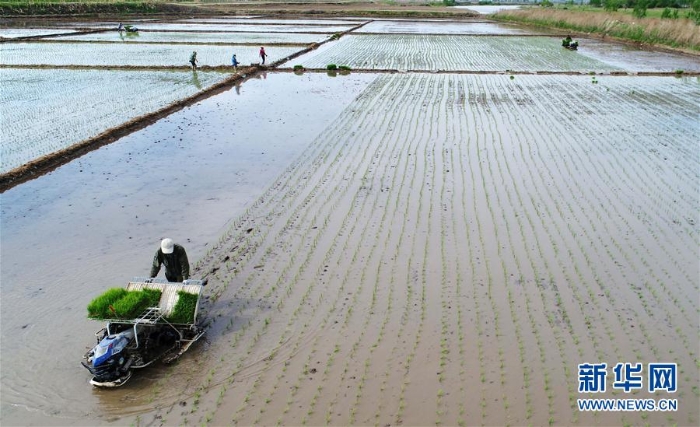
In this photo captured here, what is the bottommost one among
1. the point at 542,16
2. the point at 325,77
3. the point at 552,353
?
the point at 552,353

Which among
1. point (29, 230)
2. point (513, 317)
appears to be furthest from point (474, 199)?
point (29, 230)

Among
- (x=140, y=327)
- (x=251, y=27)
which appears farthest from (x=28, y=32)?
(x=140, y=327)

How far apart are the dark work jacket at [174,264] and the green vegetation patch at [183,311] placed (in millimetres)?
491

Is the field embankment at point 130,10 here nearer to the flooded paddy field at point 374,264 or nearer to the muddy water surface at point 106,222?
the muddy water surface at point 106,222

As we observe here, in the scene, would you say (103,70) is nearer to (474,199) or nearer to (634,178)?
(474,199)

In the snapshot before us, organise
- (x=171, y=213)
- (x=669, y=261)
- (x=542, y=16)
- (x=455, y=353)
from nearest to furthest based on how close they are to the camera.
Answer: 1. (x=455, y=353)
2. (x=669, y=261)
3. (x=171, y=213)
4. (x=542, y=16)

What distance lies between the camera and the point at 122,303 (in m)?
5.03

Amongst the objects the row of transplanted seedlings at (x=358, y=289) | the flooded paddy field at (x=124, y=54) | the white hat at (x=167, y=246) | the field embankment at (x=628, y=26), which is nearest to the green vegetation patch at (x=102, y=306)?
the white hat at (x=167, y=246)

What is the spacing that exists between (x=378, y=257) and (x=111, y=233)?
163 inches

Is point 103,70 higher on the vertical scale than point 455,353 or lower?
higher

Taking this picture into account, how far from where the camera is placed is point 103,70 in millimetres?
21453

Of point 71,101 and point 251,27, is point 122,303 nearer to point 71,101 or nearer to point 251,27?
point 71,101

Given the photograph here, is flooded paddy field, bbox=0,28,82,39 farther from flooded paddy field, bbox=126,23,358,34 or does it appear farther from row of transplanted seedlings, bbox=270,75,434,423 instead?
row of transplanted seedlings, bbox=270,75,434,423

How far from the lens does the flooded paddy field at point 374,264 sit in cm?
466
